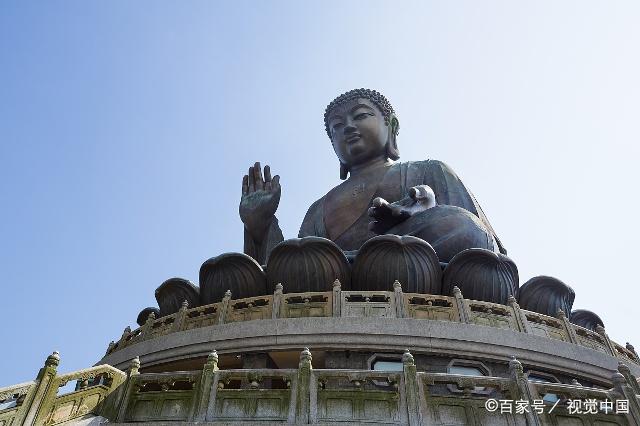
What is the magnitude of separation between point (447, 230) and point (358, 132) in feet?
16.5

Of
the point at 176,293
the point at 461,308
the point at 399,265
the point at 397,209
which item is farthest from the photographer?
the point at 397,209

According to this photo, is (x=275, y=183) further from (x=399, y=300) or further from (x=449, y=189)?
(x=399, y=300)

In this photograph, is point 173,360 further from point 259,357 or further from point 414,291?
point 414,291

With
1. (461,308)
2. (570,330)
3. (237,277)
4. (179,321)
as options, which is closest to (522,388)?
(461,308)

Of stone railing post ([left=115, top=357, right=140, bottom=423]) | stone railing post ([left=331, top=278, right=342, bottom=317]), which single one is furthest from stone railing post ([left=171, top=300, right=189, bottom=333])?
stone railing post ([left=115, top=357, right=140, bottom=423])

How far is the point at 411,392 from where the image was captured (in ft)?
17.3

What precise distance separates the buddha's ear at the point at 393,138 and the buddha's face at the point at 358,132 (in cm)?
12

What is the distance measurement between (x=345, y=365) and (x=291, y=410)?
2133 millimetres

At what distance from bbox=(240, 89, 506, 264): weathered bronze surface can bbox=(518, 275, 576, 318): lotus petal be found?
3.25 ft

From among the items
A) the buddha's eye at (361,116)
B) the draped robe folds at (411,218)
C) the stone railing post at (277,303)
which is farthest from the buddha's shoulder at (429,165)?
the stone railing post at (277,303)

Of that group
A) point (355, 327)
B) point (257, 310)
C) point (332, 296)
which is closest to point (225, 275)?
point (257, 310)

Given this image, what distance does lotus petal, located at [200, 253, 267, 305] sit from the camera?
9188mm

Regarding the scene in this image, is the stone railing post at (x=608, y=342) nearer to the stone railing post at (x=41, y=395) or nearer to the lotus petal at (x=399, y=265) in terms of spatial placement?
the lotus petal at (x=399, y=265)

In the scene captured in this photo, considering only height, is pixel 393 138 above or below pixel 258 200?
above
